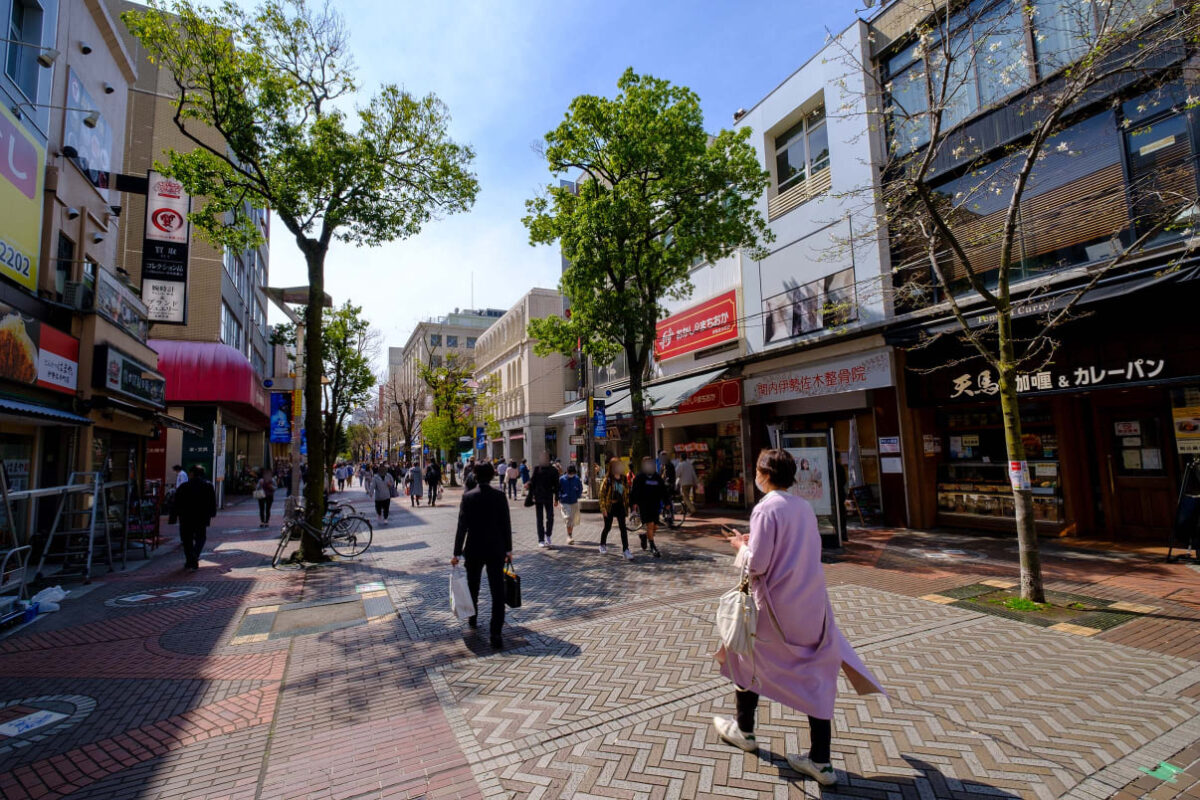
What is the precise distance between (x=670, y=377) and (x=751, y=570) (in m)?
16.6

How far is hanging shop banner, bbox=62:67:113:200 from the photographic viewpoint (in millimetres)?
11516

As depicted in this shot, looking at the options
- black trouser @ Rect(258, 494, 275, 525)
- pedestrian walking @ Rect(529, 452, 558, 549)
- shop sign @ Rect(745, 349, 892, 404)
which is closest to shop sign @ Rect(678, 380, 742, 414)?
shop sign @ Rect(745, 349, 892, 404)

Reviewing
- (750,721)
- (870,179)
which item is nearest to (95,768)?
(750,721)

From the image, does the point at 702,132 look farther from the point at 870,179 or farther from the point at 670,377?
the point at 670,377

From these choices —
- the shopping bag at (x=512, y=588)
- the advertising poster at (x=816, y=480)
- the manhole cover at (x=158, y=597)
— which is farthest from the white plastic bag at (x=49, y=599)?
the advertising poster at (x=816, y=480)

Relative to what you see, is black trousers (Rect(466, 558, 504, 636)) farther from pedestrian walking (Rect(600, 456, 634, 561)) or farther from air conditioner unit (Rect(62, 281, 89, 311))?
air conditioner unit (Rect(62, 281, 89, 311))

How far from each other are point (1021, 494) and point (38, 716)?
908cm

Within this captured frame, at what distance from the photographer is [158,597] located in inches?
315

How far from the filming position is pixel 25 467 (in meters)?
10.7

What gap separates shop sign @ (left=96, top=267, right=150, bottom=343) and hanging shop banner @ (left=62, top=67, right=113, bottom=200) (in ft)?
7.31

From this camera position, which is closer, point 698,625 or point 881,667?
point 881,667

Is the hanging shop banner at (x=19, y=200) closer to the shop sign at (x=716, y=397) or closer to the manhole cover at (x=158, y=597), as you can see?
the manhole cover at (x=158, y=597)

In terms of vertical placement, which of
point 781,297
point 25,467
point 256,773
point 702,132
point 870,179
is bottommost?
point 256,773

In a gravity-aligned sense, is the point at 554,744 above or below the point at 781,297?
below
